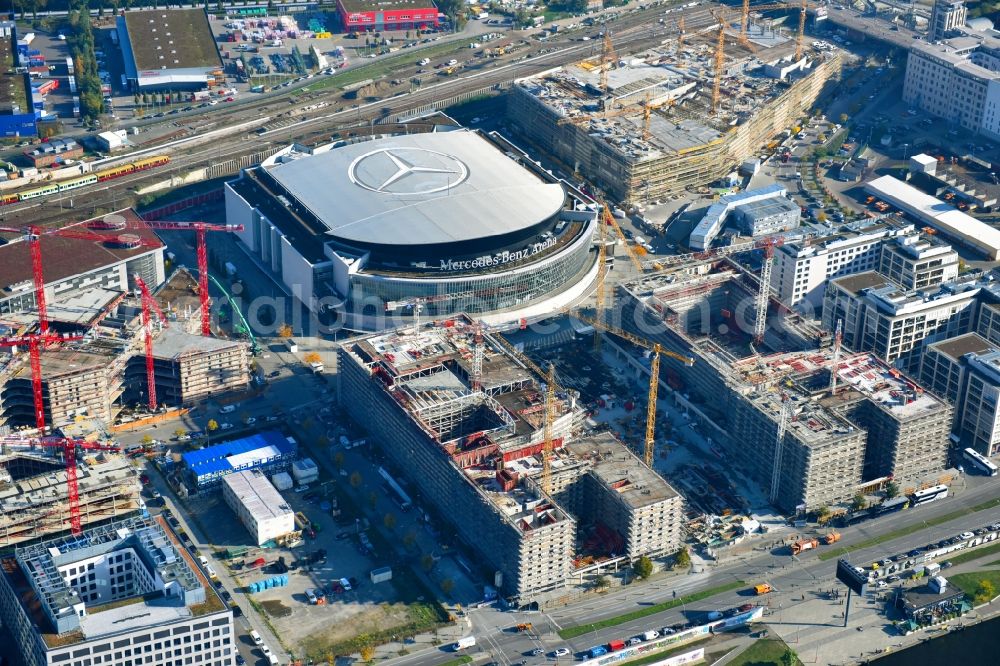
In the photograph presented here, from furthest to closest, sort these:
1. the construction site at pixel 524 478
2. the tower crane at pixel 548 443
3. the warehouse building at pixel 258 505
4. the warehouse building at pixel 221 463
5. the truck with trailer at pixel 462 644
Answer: the warehouse building at pixel 221 463
the warehouse building at pixel 258 505
the tower crane at pixel 548 443
the construction site at pixel 524 478
the truck with trailer at pixel 462 644

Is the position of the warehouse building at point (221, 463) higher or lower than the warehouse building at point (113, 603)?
lower

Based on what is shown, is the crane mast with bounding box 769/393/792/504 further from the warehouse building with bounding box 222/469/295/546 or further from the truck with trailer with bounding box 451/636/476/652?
the warehouse building with bounding box 222/469/295/546

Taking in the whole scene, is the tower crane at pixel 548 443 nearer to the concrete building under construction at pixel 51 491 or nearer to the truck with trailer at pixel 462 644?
the truck with trailer at pixel 462 644

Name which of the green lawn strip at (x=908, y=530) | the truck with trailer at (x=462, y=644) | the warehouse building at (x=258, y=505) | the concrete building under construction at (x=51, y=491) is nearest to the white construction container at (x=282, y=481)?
the warehouse building at (x=258, y=505)

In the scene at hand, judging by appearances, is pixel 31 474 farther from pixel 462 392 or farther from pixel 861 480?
pixel 861 480

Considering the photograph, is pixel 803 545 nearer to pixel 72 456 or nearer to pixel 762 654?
pixel 762 654

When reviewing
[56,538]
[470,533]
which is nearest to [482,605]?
[470,533]

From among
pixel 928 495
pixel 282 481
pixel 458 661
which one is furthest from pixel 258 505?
pixel 928 495
